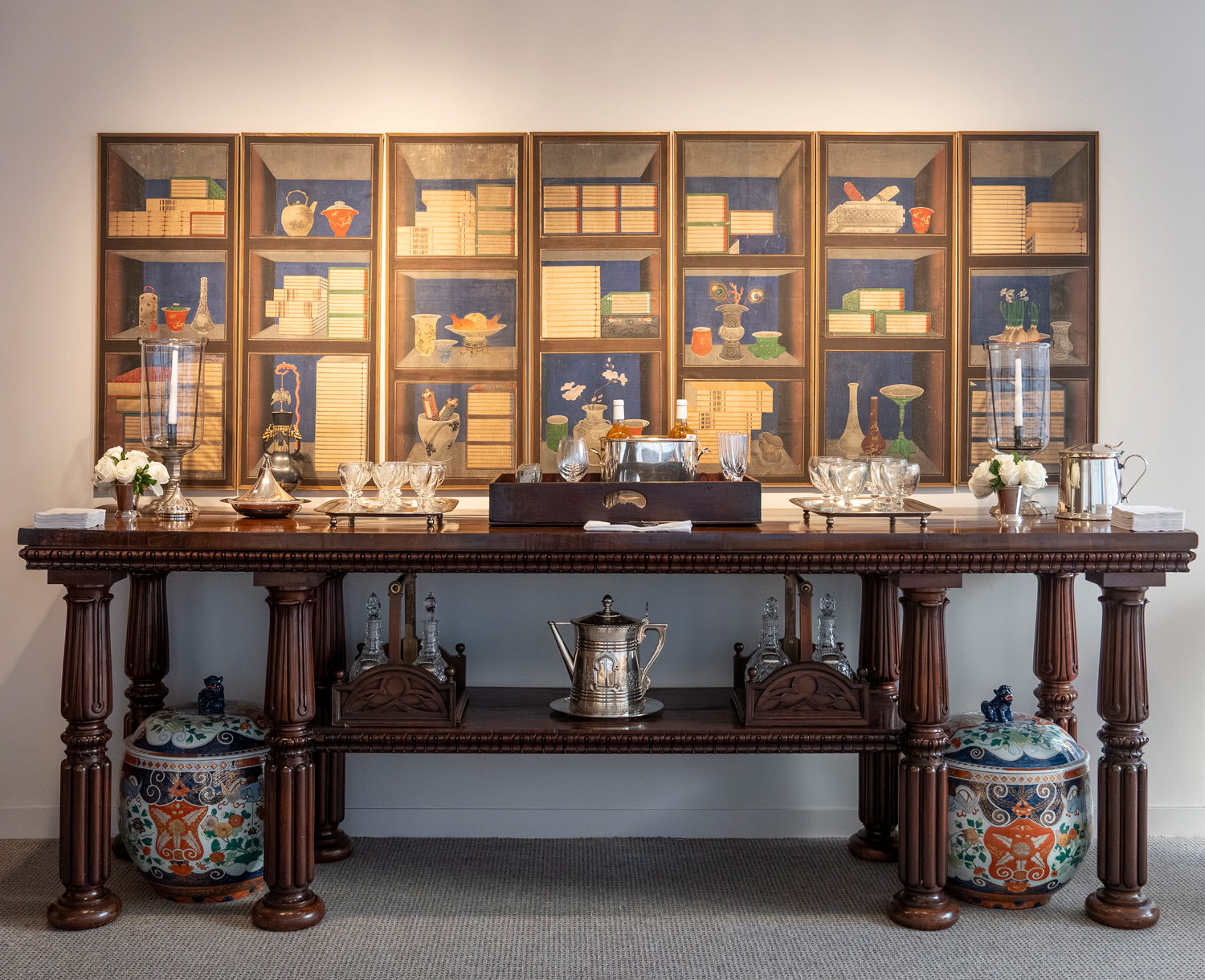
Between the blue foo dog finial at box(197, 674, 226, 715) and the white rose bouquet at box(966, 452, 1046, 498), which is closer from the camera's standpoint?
the white rose bouquet at box(966, 452, 1046, 498)

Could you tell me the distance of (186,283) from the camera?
309 centimetres

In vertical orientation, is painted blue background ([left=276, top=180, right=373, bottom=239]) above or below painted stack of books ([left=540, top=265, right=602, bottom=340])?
above

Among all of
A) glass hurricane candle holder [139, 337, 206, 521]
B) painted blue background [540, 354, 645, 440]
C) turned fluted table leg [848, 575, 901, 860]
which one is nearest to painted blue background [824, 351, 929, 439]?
turned fluted table leg [848, 575, 901, 860]

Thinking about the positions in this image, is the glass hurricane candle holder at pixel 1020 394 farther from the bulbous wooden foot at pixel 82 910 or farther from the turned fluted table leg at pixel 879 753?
the bulbous wooden foot at pixel 82 910

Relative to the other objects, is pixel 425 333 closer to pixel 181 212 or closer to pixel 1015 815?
pixel 181 212

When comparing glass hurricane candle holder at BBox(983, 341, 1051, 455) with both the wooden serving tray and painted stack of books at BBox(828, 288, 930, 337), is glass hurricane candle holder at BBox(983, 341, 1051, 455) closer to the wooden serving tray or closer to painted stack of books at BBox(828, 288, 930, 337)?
painted stack of books at BBox(828, 288, 930, 337)

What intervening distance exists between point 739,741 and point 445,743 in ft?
2.47

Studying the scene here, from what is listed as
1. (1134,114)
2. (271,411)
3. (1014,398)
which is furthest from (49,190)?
(1134,114)

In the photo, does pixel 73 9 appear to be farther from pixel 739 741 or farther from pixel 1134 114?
pixel 1134 114

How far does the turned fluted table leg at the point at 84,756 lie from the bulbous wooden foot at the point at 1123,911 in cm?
256

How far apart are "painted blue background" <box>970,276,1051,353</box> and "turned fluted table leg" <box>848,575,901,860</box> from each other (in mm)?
847

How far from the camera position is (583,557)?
Result: 96.8 inches

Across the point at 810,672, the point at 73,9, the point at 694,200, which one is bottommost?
the point at 810,672

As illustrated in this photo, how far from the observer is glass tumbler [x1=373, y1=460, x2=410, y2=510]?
107 inches
